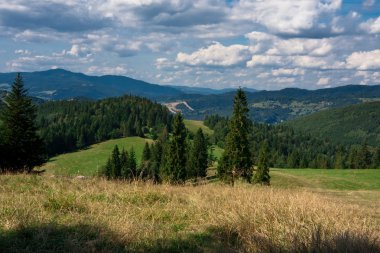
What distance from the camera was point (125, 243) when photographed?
5.72 m

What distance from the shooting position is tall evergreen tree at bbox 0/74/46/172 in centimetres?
4312

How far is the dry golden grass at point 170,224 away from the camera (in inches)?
217

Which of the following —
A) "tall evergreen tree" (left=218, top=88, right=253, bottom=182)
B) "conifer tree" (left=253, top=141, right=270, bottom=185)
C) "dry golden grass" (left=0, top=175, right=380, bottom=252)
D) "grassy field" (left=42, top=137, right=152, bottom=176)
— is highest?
"dry golden grass" (left=0, top=175, right=380, bottom=252)

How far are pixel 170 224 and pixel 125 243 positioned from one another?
1509 millimetres

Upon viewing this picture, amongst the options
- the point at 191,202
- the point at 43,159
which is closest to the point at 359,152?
the point at 43,159

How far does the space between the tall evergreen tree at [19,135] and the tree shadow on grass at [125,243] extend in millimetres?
40086

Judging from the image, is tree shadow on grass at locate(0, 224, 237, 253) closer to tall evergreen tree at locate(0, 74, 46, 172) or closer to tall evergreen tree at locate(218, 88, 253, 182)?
tall evergreen tree at locate(0, 74, 46, 172)

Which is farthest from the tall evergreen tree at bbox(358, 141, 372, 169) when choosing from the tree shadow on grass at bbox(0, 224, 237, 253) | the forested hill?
the tree shadow on grass at bbox(0, 224, 237, 253)

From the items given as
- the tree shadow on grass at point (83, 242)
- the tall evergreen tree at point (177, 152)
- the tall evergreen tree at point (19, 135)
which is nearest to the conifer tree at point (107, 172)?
the tree shadow on grass at point (83, 242)

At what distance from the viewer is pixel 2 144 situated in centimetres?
4272

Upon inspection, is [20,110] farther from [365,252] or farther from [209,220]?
[365,252]

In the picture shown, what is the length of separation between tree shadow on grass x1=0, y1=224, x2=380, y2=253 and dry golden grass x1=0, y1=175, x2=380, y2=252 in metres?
0.01

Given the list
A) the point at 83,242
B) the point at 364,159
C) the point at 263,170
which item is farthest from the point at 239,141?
the point at 364,159

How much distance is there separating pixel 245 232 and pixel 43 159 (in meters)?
44.1
